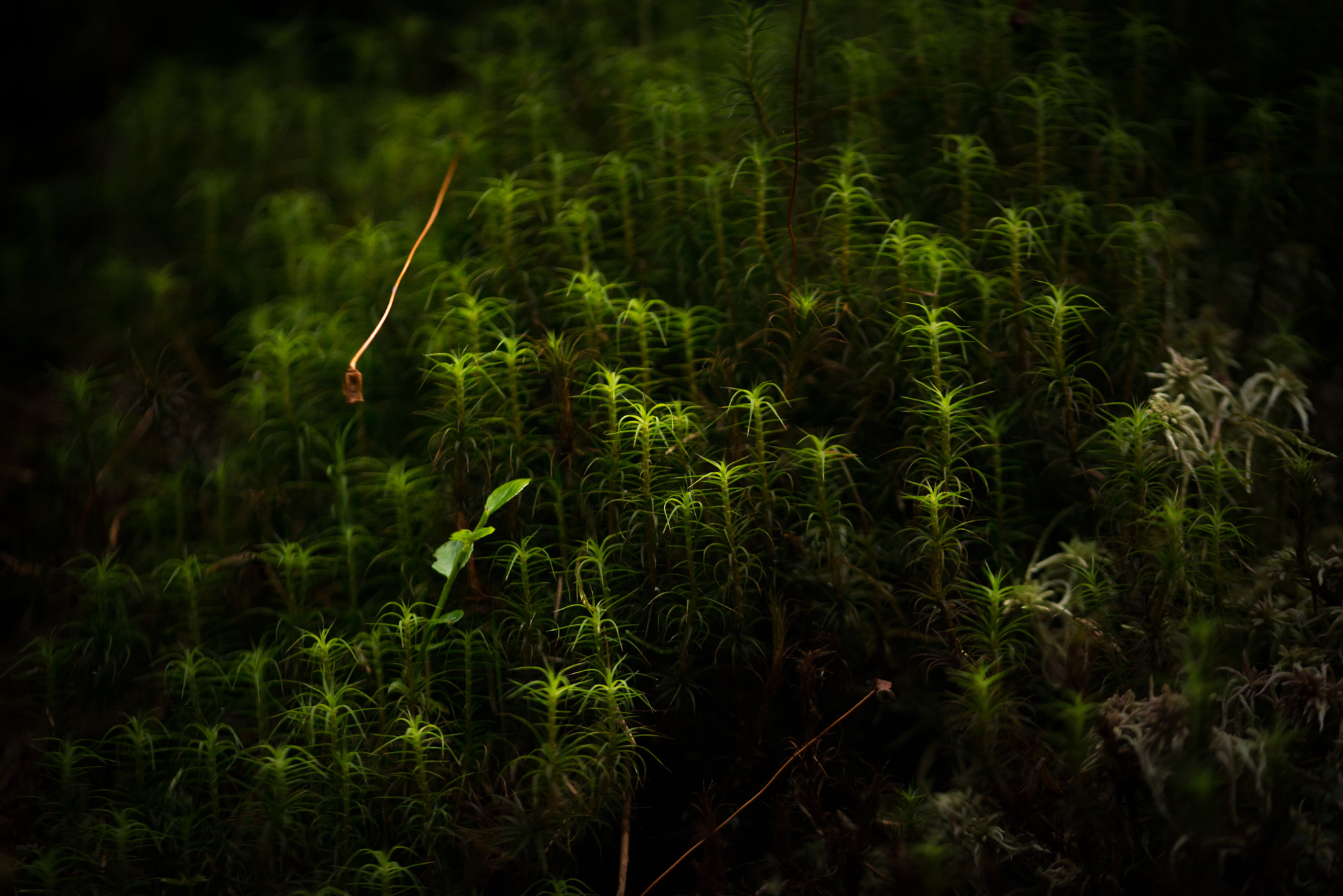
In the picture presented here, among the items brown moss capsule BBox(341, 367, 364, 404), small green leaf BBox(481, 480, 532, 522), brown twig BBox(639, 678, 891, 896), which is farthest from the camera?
brown moss capsule BBox(341, 367, 364, 404)

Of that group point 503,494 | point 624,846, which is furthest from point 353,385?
point 624,846

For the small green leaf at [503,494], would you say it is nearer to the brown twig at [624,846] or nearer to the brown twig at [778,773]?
the brown twig at [624,846]

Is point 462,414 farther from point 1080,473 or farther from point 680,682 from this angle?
point 1080,473

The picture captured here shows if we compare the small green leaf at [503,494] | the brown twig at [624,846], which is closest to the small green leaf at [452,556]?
A: the small green leaf at [503,494]

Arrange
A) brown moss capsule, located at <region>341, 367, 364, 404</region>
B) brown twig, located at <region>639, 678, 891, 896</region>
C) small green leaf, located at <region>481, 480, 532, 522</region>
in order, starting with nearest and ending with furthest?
brown twig, located at <region>639, 678, 891, 896</region>
small green leaf, located at <region>481, 480, 532, 522</region>
brown moss capsule, located at <region>341, 367, 364, 404</region>

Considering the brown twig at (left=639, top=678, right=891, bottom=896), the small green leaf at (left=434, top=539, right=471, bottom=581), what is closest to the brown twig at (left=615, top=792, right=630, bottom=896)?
the brown twig at (left=639, top=678, right=891, bottom=896)

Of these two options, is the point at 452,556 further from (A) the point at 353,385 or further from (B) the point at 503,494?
(A) the point at 353,385

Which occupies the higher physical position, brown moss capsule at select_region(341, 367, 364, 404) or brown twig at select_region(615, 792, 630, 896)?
brown moss capsule at select_region(341, 367, 364, 404)

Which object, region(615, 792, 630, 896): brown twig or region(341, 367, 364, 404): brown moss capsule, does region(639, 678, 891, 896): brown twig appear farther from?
region(341, 367, 364, 404): brown moss capsule
